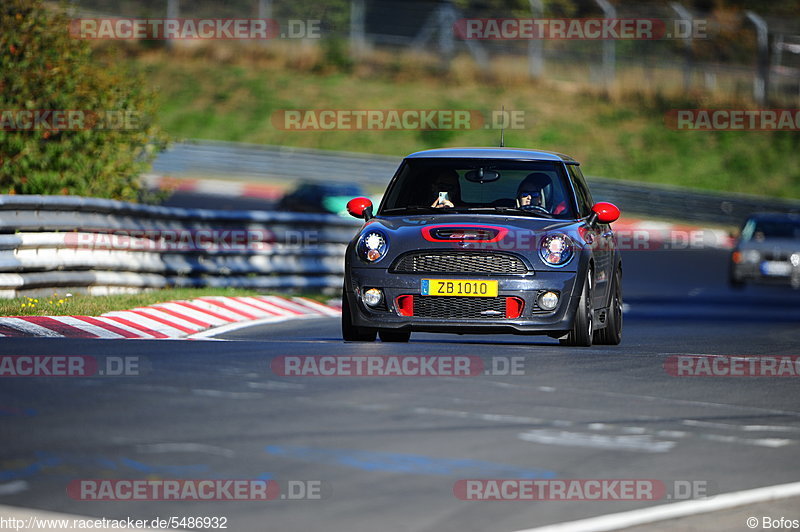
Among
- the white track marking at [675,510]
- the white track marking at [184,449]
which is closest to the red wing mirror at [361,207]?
the white track marking at [184,449]

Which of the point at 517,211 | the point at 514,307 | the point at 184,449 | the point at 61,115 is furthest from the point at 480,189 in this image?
the point at 61,115

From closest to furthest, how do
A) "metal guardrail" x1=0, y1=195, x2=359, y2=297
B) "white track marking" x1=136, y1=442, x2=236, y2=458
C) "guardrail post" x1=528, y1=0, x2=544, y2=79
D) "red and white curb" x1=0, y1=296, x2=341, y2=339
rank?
"white track marking" x1=136, y1=442, x2=236, y2=458, "red and white curb" x1=0, y1=296, x2=341, y2=339, "metal guardrail" x1=0, y1=195, x2=359, y2=297, "guardrail post" x1=528, y1=0, x2=544, y2=79

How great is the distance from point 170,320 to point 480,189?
357 centimetres

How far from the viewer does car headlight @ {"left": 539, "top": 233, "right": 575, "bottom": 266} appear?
11.2m

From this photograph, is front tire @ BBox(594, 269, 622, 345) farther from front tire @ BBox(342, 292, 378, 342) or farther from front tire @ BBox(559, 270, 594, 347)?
front tire @ BBox(342, 292, 378, 342)

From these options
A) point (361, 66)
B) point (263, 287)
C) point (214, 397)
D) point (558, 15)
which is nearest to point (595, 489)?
point (214, 397)

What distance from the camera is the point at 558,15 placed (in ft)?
193

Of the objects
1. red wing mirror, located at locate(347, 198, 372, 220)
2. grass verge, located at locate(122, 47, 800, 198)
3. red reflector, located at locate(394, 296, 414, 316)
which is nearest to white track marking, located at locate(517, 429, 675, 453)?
red reflector, located at locate(394, 296, 414, 316)

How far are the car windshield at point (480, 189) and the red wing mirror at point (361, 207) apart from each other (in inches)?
5.7

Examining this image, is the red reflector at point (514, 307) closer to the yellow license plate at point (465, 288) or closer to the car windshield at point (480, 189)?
the yellow license plate at point (465, 288)

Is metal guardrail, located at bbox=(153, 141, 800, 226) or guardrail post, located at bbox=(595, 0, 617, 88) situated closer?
metal guardrail, located at bbox=(153, 141, 800, 226)

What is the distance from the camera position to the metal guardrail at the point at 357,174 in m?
39.4

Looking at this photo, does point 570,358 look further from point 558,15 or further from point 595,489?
point 558,15

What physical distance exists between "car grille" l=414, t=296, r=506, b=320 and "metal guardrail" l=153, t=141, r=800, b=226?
93.5 ft
